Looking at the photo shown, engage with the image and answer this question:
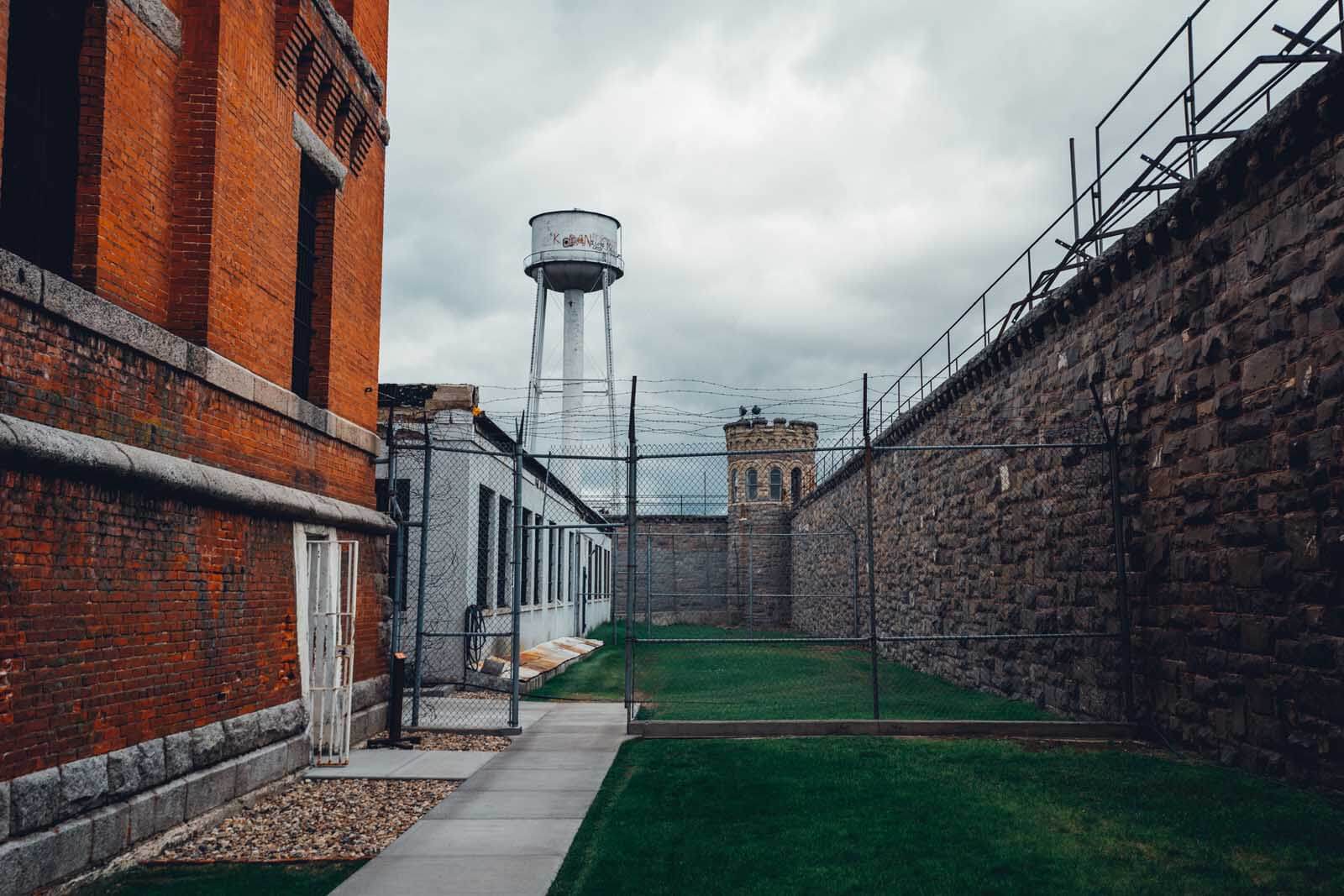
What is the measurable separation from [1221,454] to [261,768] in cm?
826

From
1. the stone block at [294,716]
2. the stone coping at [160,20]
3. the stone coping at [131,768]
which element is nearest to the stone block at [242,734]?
→ the stone coping at [131,768]

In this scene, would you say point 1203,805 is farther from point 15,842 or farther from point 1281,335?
point 15,842

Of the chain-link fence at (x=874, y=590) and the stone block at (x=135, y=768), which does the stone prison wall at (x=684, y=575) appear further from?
the stone block at (x=135, y=768)

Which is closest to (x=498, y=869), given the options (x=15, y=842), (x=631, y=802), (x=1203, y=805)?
(x=631, y=802)

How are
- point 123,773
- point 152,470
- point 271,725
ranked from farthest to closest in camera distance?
point 271,725
point 152,470
point 123,773

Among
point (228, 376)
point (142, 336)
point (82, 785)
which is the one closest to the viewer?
point (82, 785)

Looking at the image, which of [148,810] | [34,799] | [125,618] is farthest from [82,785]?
[125,618]

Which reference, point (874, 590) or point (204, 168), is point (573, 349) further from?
point (204, 168)

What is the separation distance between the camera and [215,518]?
7.69 m

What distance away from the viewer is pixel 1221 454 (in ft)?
29.3

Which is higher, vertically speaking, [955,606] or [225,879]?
[955,606]

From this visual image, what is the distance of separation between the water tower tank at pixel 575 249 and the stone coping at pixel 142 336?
27392 millimetres

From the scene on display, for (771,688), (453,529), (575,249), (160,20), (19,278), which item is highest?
(575,249)

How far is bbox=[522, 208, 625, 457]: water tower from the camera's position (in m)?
36.7
